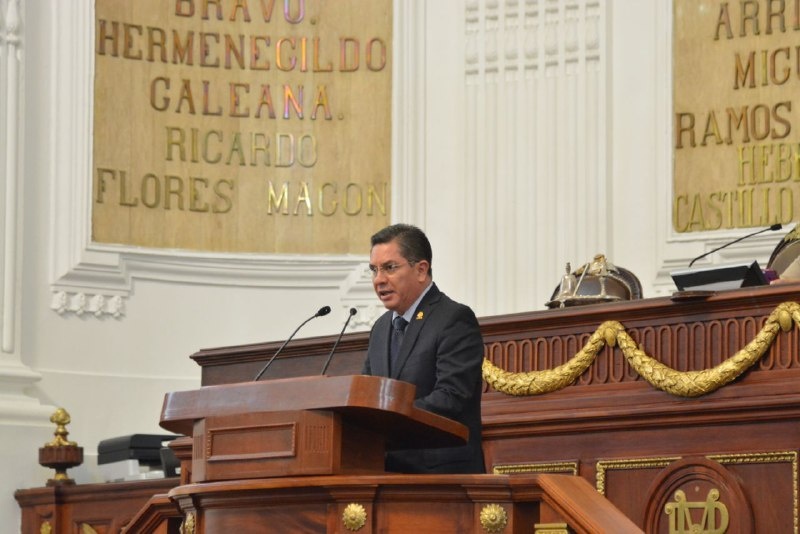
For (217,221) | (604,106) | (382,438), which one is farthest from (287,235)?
(382,438)

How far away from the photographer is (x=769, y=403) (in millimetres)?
5953

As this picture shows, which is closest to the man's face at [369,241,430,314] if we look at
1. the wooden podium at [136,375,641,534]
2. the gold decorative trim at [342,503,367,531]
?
the wooden podium at [136,375,641,534]

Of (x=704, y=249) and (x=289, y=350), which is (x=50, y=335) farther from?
(x=704, y=249)

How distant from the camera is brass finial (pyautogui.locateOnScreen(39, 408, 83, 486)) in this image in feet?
30.1

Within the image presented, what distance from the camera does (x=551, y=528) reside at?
4.27 meters

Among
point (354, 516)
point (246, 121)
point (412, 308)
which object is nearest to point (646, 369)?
point (412, 308)

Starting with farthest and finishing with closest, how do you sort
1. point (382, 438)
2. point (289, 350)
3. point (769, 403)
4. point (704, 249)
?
point (704, 249)
point (289, 350)
point (769, 403)
point (382, 438)

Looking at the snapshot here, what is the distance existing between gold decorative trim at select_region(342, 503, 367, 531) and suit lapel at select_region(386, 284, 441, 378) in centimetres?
65

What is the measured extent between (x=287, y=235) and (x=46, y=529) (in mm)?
2528

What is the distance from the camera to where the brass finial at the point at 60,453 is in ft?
30.1

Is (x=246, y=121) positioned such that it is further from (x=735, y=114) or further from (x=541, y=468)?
(x=541, y=468)

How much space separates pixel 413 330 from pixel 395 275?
17 cm

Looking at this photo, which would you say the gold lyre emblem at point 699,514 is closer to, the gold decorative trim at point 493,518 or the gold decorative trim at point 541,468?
the gold decorative trim at point 541,468

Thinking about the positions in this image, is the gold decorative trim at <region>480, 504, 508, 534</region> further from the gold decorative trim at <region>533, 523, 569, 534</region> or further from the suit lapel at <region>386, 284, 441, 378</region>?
the suit lapel at <region>386, 284, 441, 378</region>
